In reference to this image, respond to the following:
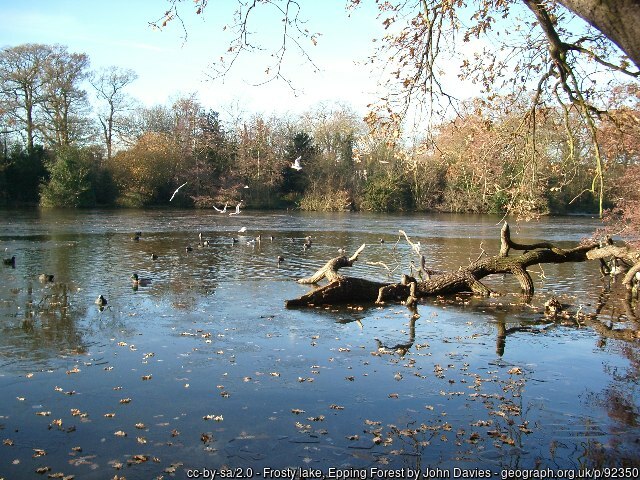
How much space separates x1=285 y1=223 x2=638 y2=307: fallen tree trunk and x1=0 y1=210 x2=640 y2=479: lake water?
45cm

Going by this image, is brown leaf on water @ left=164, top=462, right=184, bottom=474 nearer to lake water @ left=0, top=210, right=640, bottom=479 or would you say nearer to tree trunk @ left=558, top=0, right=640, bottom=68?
lake water @ left=0, top=210, right=640, bottom=479

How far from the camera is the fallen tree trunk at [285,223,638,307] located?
15.3 m

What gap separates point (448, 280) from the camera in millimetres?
16500

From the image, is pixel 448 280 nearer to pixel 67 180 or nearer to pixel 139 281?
pixel 139 281

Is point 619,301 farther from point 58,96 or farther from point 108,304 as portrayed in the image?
point 58,96

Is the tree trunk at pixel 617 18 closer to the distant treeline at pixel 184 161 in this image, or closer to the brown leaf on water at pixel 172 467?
the brown leaf on water at pixel 172 467

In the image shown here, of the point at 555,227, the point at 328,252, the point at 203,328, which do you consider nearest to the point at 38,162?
the point at 328,252

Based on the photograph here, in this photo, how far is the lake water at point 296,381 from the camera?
6465 mm

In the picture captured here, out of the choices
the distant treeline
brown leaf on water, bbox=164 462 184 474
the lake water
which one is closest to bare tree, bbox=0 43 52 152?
the distant treeline

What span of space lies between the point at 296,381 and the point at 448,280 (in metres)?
8.59

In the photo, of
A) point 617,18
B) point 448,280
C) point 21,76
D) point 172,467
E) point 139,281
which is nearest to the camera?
point 617,18

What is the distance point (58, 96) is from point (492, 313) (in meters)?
48.6

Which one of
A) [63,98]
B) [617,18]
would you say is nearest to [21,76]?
[63,98]

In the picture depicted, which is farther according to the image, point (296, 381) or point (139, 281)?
point (139, 281)
